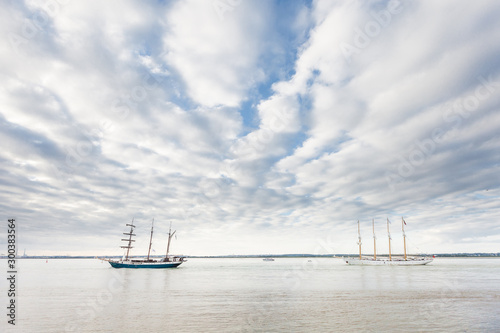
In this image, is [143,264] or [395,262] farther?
[395,262]

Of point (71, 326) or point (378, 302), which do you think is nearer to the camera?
point (71, 326)

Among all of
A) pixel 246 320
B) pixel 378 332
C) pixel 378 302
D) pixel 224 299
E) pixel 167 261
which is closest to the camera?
pixel 378 332

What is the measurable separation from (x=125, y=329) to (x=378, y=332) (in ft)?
64.6

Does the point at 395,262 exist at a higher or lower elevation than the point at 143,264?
higher

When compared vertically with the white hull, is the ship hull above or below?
below

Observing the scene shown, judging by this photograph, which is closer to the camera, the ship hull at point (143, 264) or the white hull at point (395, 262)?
the ship hull at point (143, 264)

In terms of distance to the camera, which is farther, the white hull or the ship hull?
the white hull

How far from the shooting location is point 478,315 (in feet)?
86.4

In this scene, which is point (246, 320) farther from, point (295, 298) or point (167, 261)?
point (167, 261)

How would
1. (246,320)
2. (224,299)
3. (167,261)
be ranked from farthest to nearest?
(167,261) → (224,299) → (246,320)

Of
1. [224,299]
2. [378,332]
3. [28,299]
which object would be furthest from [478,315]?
[28,299]

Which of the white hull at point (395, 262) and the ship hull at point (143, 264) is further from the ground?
the white hull at point (395, 262)

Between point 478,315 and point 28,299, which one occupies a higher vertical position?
point 478,315

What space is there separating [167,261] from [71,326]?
119824 mm
